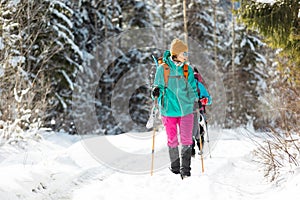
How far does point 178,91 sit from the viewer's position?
550 cm

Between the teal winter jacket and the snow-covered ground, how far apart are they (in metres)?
0.97

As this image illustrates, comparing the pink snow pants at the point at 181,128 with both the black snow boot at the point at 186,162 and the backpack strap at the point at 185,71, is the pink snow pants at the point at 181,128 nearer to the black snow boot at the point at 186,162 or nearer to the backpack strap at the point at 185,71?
the black snow boot at the point at 186,162

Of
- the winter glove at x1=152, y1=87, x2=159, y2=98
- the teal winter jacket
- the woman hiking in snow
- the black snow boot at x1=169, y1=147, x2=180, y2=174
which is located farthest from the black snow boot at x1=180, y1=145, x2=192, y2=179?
the winter glove at x1=152, y1=87, x2=159, y2=98

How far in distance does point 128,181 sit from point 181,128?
1.11 meters

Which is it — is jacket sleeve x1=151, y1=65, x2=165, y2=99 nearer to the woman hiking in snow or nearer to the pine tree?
the woman hiking in snow

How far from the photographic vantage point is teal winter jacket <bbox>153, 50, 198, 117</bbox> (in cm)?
546

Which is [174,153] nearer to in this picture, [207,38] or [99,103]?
[99,103]

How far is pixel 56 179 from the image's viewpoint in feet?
18.0

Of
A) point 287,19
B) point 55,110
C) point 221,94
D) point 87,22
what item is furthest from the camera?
point 221,94

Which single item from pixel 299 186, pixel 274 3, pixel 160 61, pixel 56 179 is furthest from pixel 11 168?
pixel 274 3

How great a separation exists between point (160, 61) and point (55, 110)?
11.8m

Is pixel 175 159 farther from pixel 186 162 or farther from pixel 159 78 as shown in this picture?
pixel 159 78

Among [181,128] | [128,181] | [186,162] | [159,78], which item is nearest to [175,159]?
[186,162]

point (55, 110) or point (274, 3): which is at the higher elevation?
point (274, 3)
